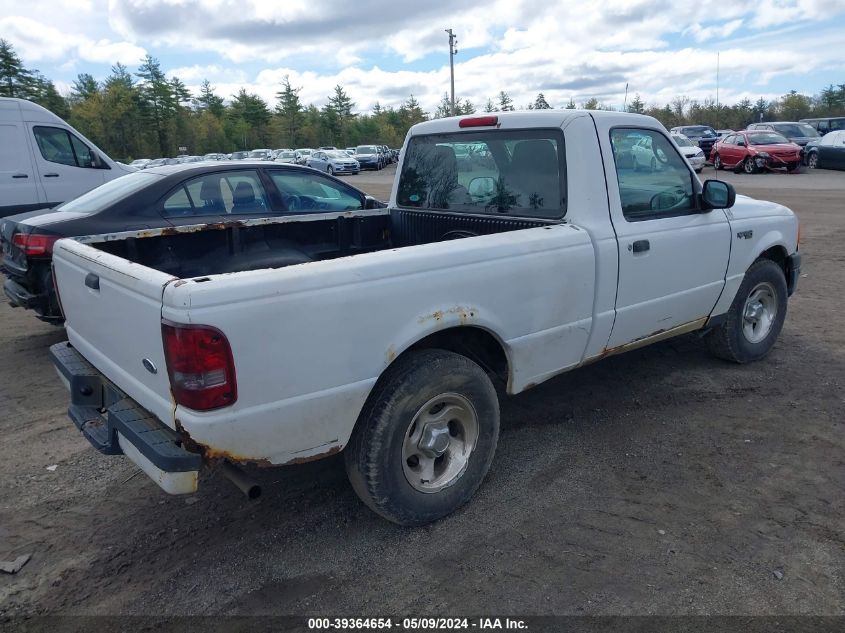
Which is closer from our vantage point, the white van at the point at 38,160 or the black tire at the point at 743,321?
the black tire at the point at 743,321

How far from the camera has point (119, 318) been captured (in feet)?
9.06

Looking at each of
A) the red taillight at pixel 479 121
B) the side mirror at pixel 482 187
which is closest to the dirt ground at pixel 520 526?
the side mirror at pixel 482 187

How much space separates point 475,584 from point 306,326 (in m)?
1.32

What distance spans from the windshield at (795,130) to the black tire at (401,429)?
30421 millimetres

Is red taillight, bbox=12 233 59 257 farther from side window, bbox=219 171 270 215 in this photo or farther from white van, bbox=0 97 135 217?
white van, bbox=0 97 135 217

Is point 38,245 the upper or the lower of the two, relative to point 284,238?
lower

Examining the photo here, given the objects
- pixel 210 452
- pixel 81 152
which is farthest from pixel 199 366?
pixel 81 152

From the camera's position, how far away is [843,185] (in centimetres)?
1995

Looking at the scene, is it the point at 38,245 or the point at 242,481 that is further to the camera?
the point at 38,245

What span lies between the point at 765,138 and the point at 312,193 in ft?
77.5

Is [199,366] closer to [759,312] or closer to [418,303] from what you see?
[418,303]

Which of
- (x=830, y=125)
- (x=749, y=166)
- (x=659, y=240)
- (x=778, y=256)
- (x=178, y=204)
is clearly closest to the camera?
(x=659, y=240)

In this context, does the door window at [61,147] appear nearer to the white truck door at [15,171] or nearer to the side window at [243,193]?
the white truck door at [15,171]

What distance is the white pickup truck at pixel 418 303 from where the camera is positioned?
2459 mm
